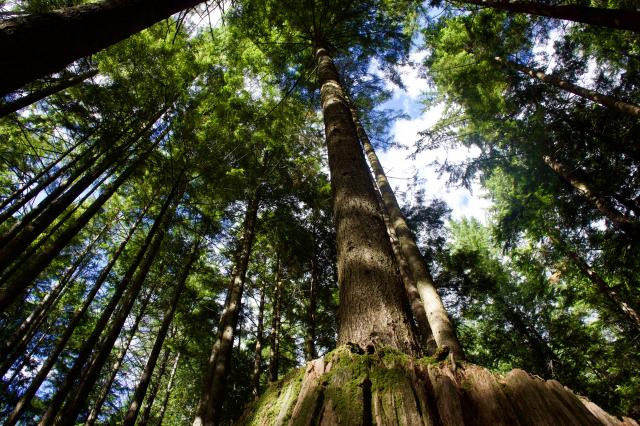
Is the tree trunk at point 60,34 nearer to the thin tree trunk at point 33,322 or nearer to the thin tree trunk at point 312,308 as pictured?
the thin tree trunk at point 312,308

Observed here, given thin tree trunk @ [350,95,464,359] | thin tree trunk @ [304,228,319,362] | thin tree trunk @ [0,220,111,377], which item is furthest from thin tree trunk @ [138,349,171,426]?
thin tree trunk @ [350,95,464,359]

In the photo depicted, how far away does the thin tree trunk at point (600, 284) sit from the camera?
10273 millimetres

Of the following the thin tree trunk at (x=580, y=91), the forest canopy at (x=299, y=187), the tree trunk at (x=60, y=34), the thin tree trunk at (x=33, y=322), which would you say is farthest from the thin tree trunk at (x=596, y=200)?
the thin tree trunk at (x=33, y=322)

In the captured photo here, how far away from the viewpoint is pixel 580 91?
9.12m

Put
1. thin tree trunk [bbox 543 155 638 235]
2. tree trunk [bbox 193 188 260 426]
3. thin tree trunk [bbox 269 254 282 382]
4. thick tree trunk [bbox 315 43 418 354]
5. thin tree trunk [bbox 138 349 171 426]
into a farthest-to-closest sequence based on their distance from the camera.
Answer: thin tree trunk [bbox 138 349 171 426], thin tree trunk [bbox 269 254 282 382], thin tree trunk [bbox 543 155 638 235], tree trunk [bbox 193 188 260 426], thick tree trunk [bbox 315 43 418 354]

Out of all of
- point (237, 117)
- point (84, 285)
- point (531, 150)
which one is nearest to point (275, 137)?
point (237, 117)

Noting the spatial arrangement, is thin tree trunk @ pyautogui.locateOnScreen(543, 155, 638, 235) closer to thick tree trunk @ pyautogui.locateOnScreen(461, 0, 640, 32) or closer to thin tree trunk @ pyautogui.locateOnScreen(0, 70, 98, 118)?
thick tree trunk @ pyautogui.locateOnScreen(461, 0, 640, 32)

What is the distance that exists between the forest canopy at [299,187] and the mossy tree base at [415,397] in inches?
0.6

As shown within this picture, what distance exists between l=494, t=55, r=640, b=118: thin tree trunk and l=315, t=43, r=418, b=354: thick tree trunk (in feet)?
26.9

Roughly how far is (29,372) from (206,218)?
12773 mm

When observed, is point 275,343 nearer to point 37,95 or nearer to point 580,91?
point 37,95

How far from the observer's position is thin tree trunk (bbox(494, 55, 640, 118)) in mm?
7262

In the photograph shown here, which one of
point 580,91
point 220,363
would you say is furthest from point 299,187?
point 580,91

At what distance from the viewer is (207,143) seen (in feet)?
30.4
